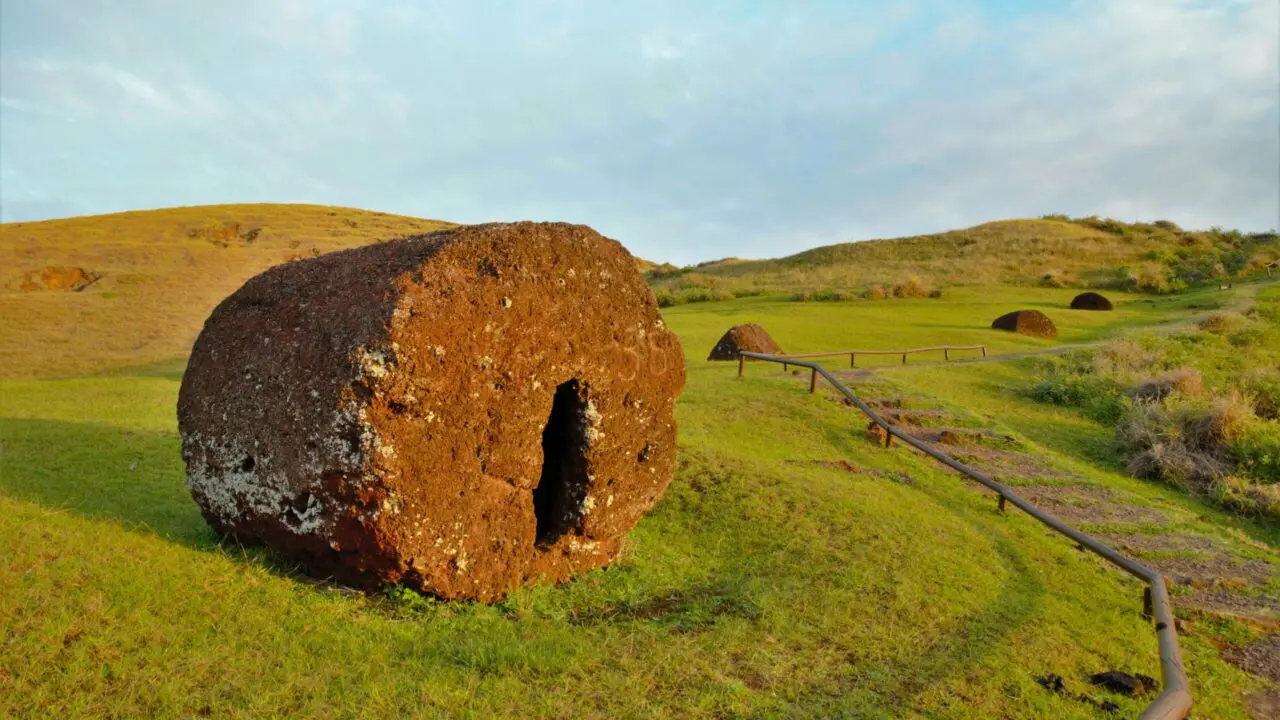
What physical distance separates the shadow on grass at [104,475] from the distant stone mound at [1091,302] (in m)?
39.3

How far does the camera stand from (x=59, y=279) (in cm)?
3669

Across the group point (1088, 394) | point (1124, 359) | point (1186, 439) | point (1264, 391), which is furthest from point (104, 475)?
point (1124, 359)

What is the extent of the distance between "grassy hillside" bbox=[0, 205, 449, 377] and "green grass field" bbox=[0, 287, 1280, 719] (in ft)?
52.3

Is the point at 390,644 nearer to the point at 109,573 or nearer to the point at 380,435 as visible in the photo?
the point at 380,435

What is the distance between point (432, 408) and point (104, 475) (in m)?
5.61

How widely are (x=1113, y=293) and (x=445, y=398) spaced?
4844 cm

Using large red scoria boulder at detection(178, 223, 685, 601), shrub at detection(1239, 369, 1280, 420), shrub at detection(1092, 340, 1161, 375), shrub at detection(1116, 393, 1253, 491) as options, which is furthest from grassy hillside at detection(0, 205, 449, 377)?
shrub at detection(1239, 369, 1280, 420)

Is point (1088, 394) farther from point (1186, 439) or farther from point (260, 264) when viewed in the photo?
point (260, 264)

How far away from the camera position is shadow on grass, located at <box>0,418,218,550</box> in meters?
7.20

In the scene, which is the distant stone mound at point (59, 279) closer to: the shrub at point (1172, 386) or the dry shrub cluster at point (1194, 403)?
the dry shrub cluster at point (1194, 403)

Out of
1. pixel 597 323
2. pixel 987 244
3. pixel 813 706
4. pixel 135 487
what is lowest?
pixel 813 706

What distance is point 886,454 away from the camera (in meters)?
13.3

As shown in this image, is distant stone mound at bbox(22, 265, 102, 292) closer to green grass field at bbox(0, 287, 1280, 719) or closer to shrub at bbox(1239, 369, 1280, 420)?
green grass field at bbox(0, 287, 1280, 719)

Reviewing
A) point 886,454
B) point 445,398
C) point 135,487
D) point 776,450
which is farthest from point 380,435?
point 886,454
